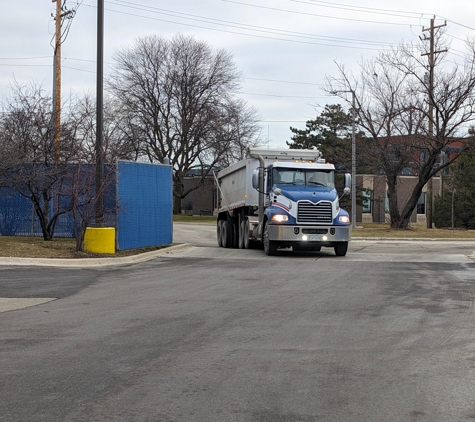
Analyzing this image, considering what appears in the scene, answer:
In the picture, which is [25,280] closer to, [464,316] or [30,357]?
[30,357]

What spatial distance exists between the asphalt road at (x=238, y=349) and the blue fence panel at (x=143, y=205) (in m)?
5.72

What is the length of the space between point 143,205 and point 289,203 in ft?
15.2

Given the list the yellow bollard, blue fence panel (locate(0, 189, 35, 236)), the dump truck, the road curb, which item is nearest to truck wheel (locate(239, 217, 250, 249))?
the dump truck

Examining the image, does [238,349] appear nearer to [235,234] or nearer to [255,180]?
[255,180]

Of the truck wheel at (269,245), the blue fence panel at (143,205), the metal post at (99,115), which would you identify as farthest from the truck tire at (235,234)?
the metal post at (99,115)

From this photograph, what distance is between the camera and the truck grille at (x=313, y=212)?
808 inches

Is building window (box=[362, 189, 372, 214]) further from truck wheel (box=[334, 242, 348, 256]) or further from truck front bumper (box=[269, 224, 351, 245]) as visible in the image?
truck front bumper (box=[269, 224, 351, 245])

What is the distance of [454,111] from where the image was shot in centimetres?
3506

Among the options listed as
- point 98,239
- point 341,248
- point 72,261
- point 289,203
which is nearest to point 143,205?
point 98,239

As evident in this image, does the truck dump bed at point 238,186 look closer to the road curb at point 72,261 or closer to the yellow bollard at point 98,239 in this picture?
the road curb at point 72,261

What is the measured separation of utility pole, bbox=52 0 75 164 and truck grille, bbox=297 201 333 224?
7.82 m

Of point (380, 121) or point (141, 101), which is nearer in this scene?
point (380, 121)

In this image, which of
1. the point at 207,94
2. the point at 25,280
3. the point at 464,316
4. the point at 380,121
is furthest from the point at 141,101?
the point at 464,316

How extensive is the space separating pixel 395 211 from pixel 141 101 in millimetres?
23892
